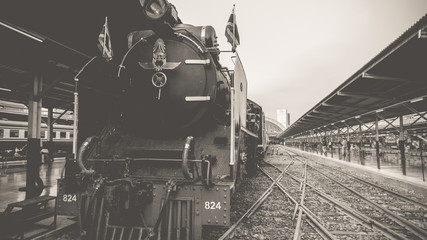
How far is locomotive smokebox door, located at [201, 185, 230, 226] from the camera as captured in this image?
10.3ft

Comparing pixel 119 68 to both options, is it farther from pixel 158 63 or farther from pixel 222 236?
pixel 222 236

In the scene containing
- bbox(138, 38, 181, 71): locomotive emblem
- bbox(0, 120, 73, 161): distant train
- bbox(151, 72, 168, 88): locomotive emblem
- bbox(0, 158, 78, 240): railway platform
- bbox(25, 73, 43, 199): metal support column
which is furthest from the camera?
bbox(0, 120, 73, 161): distant train

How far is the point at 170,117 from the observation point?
12.9 feet

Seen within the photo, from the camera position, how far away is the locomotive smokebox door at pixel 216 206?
10.3 feet

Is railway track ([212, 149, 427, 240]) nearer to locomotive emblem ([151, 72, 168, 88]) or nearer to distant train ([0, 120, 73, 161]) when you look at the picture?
locomotive emblem ([151, 72, 168, 88])

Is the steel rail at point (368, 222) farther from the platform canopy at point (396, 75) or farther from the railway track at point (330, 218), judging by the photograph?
the platform canopy at point (396, 75)

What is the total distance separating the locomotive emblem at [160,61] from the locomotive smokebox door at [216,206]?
1.81m

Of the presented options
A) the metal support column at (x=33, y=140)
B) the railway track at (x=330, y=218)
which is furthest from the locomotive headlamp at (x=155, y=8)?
the metal support column at (x=33, y=140)

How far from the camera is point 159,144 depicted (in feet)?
13.4

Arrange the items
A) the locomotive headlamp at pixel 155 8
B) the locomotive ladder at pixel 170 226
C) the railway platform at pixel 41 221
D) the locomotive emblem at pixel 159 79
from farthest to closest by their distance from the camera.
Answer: the railway platform at pixel 41 221 < the locomotive emblem at pixel 159 79 < the locomotive headlamp at pixel 155 8 < the locomotive ladder at pixel 170 226

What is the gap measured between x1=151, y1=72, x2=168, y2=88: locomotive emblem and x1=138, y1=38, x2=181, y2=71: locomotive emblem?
10 centimetres

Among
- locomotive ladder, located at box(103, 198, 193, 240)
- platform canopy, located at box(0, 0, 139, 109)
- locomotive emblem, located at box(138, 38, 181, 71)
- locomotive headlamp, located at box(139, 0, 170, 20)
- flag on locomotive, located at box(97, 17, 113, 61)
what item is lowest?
locomotive ladder, located at box(103, 198, 193, 240)

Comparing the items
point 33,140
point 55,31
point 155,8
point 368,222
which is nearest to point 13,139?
point 33,140

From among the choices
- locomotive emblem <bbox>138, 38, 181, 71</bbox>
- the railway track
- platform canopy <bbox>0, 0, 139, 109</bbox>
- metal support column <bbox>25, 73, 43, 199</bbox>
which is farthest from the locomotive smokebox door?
metal support column <bbox>25, 73, 43, 199</bbox>
